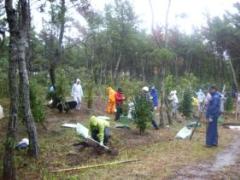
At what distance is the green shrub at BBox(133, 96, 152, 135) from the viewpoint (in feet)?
52.7

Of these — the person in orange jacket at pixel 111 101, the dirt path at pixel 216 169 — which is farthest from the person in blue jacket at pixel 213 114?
the person in orange jacket at pixel 111 101

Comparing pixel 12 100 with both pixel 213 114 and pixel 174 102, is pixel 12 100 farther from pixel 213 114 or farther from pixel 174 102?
pixel 174 102

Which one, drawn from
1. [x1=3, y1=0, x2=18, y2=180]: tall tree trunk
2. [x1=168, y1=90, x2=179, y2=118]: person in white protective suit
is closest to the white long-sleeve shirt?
[x1=168, y1=90, x2=179, y2=118]: person in white protective suit

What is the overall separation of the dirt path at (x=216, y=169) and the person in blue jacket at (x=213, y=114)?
45.1 inches

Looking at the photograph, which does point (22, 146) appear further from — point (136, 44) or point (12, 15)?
point (136, 44)

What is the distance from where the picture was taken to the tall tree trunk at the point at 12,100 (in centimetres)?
1019

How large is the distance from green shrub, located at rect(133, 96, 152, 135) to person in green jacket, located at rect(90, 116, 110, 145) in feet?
10.5

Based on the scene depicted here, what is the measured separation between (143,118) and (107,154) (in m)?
3.85

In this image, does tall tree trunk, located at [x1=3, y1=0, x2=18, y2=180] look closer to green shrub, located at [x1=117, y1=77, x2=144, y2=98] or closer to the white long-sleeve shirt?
green shrub, located at [x1=117, y1=77, x2=144, y2=98]

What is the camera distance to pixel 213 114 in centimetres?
1370

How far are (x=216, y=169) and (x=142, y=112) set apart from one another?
18.9ft

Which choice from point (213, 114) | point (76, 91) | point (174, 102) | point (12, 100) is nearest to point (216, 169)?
point (213, 114)

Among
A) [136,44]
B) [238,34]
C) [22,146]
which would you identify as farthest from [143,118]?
[136,44]

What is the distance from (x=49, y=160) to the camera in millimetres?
12242
